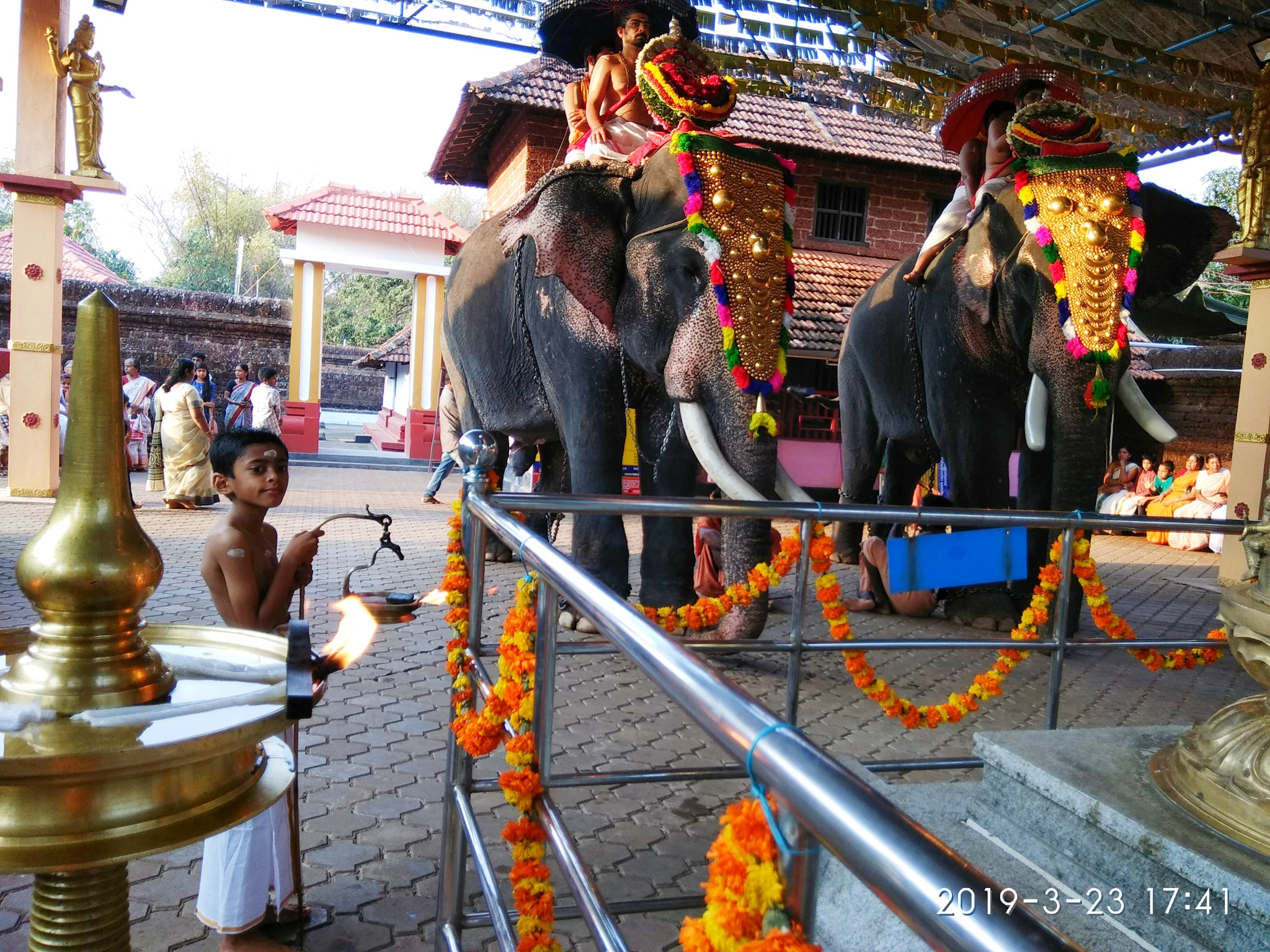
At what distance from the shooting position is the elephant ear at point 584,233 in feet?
16.6

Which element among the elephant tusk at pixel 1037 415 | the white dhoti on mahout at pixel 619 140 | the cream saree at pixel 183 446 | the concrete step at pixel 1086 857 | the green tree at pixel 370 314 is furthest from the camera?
the green tree at pixel 370 314

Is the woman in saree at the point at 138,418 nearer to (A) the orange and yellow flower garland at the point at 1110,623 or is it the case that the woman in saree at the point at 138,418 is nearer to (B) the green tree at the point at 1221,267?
(A) the orange and yellow flower garland at the point at 1110,623

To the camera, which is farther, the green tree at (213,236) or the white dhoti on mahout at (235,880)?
the green tree at (213,236)

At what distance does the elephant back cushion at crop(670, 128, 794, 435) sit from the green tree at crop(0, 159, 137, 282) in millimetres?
44283

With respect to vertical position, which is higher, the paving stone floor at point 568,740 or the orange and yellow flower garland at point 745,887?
the orange and yellow flower garland at point 745,887

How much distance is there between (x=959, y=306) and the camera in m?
5.92

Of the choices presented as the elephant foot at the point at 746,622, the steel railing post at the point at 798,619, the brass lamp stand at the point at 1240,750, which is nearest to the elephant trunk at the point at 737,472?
the elephant foot at the point at 746,622

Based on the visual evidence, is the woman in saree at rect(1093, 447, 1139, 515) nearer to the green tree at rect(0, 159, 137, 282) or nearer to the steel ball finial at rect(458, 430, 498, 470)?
the steel ball finial at rect(458, 430, 498, 470)

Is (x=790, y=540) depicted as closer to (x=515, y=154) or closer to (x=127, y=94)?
(x=127, y=94)

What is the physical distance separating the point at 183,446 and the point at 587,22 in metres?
6.41

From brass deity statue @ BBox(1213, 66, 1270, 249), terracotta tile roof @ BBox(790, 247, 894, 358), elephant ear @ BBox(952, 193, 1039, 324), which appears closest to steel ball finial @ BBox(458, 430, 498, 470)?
elephant ear @ BBox(952, 193, 1039, 324)

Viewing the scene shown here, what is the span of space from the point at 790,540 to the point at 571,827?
1.28 m

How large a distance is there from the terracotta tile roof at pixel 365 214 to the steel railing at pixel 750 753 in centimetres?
1647

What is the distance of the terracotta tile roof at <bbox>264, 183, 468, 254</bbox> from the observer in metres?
17.9
